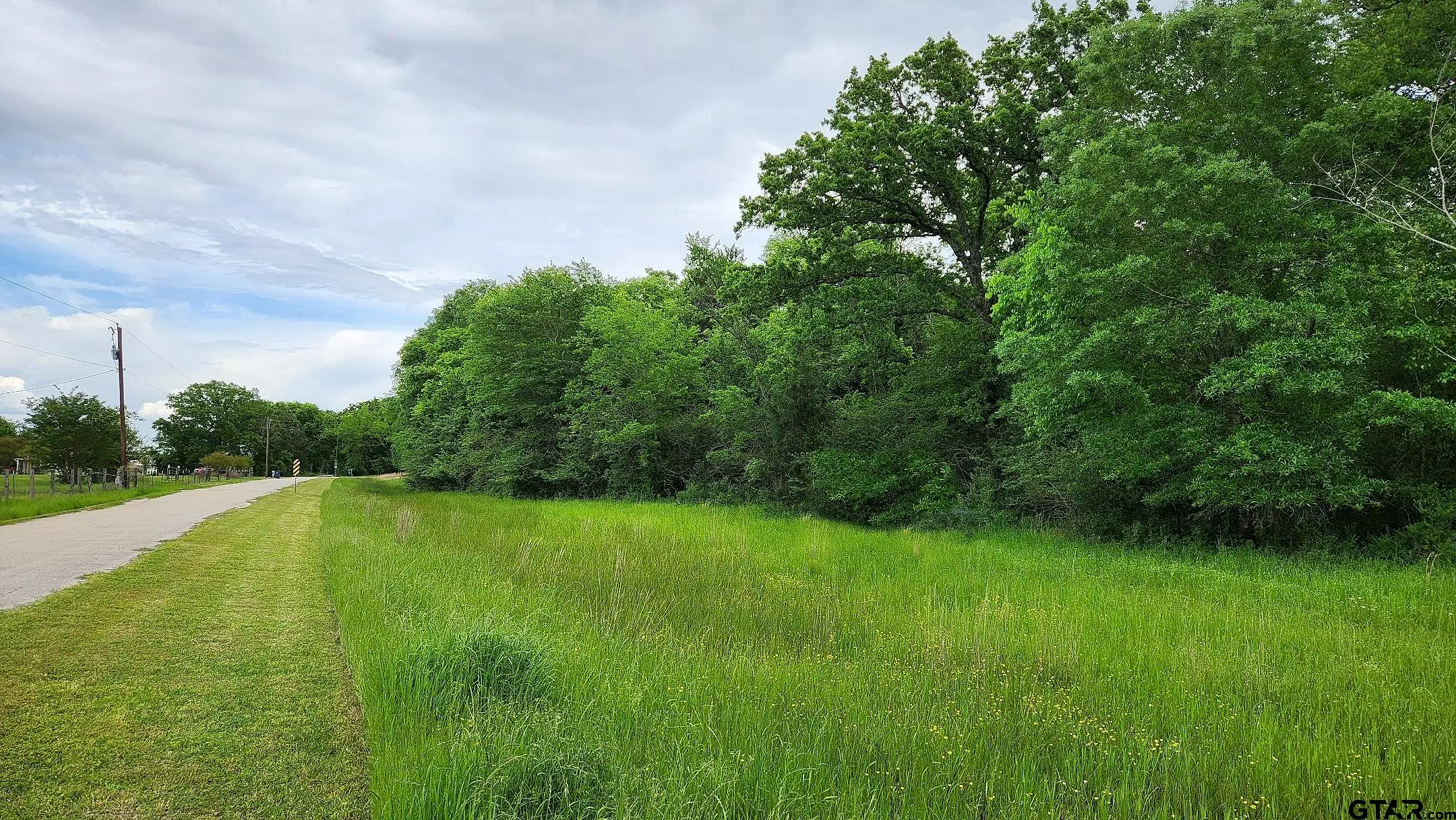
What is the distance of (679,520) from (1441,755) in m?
13.9

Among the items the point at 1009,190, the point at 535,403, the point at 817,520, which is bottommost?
the point at 817,520

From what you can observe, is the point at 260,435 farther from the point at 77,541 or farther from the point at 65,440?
the point at 77,541

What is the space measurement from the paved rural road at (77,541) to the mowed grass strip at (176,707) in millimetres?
759

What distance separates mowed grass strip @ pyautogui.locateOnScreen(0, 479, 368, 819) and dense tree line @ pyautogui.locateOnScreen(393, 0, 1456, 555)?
1233cm

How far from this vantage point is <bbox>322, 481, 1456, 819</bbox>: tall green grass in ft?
11.1

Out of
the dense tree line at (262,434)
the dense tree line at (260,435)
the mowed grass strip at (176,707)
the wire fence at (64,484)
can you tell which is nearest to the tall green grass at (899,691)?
the mowed grass strip at (176,707)

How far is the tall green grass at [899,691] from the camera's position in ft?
11.1

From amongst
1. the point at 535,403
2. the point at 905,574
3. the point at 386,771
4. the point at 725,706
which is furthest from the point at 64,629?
the point at 535,403

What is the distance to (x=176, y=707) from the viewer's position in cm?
466

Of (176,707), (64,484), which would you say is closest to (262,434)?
(64,484)

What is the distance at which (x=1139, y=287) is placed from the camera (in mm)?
12508

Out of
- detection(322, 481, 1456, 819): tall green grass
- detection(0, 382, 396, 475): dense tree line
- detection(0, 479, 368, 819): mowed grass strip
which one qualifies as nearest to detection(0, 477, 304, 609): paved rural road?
detection(0, 479, 368, 819): mowed grass strip

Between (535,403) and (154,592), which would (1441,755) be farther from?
(535,403)

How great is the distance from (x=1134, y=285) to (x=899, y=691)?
436 inches
